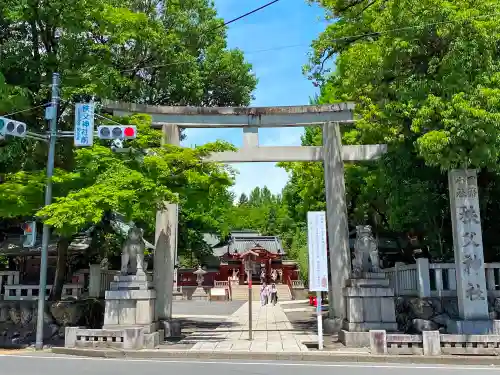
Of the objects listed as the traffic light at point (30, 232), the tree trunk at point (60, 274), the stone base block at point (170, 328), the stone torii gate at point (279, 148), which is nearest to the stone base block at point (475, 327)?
the stone torii gate at point (279, 148)

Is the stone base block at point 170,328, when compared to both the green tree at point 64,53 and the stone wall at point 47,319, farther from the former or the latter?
the green tree at point 64,53

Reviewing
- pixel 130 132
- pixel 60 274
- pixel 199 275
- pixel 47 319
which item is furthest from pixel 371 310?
pixel 199 275

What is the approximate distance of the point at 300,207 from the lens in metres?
27.7

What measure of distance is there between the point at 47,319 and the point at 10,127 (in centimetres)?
619

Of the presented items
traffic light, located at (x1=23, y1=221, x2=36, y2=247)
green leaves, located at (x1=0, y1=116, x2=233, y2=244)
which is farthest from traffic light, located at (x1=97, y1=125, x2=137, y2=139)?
traffic light, located at (x1=23, y1=221, x2=36, y2=247)

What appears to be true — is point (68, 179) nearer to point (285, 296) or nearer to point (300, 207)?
point (300, 207)

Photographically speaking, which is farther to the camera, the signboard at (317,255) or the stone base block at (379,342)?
the signboard at (317,255)

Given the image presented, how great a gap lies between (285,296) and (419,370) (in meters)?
35.5

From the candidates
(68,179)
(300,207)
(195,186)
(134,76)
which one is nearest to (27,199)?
(68,179)

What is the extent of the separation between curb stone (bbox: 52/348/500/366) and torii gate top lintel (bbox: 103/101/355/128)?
7.36 meters

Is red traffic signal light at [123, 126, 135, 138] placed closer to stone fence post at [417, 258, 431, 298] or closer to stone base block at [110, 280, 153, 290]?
stone base block at [110, 280, 153, 290]

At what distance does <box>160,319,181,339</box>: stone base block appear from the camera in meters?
14.4

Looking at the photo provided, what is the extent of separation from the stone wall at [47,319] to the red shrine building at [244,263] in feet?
101

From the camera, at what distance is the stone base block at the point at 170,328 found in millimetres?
14406
